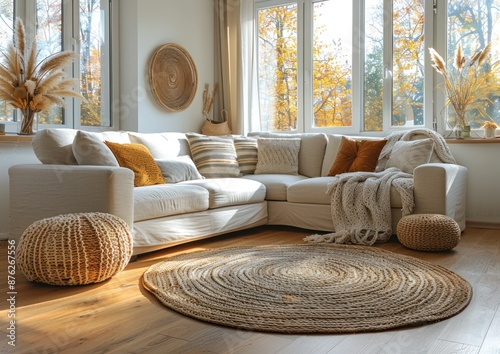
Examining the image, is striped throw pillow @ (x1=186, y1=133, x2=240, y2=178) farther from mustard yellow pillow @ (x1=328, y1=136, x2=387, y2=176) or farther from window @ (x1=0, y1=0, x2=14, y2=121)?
window @ (x1=0, y1=0, x2=14, y2=121)

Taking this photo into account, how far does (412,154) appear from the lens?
3936 millimetres

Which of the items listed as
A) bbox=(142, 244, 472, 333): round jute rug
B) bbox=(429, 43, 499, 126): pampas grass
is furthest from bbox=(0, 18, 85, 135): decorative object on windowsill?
bbox=(429, 43, 499, 126): pampas grass

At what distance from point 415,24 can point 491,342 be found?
12.3 feet

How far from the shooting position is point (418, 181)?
3.60 metres

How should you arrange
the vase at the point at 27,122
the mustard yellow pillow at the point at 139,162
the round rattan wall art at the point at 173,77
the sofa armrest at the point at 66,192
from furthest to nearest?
the round rattan wall art at the point at 173,77
the vase at the point at 27,122
the mustard yellow pillow at the point at 139,162
the sofa armrest at the point at 66,192

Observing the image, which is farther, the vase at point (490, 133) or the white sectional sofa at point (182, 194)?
the vase at point (490, 133)

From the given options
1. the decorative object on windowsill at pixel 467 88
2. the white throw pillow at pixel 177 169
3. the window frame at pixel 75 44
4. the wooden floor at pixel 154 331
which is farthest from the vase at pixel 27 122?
the decorative object on windowsill at pixel 467 88

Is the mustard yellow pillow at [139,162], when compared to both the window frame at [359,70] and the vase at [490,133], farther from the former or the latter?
the vase at [490,133]

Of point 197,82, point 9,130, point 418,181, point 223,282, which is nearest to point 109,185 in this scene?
point 223,282

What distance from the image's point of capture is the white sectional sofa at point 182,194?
2.81m

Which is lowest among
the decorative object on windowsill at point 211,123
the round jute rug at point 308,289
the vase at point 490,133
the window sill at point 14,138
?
the round jute rug at point 308,289

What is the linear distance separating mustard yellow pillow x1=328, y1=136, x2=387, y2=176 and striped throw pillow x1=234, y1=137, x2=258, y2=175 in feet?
2.48

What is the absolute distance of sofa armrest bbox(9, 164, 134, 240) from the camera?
2742 millimetres

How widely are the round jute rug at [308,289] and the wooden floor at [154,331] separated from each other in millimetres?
62
